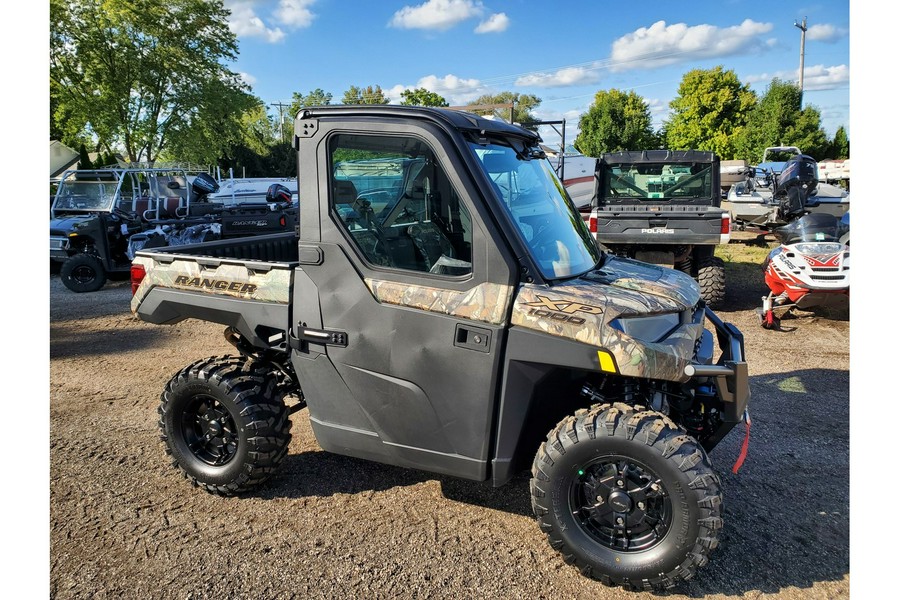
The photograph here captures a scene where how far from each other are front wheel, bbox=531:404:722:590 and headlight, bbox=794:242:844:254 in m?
5.82

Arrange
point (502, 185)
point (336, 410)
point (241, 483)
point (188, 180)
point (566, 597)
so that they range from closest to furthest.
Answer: point (566, 597) < point (502, 185) < point (336, 410) < point (241, 483) < point (188, 180)

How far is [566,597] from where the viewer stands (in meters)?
2.81

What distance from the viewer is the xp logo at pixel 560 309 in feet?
9.02

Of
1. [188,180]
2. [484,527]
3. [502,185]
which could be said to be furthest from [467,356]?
[188,180]

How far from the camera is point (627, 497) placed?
9.18 ft

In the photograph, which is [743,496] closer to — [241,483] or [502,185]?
[502,185]

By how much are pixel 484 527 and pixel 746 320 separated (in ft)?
19.7

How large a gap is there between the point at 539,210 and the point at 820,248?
5.84 m

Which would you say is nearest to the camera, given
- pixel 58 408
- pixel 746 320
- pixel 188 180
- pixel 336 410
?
pixel 336 410

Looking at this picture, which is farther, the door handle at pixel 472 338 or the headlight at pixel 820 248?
the headlight at pixel 820 248

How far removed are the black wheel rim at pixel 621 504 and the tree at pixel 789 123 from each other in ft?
112

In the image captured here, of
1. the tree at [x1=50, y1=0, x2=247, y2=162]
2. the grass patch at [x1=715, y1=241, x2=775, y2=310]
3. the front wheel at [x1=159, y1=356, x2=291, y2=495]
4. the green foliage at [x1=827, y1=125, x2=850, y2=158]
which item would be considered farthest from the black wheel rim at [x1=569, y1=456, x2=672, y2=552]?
the green foliage at [x1=827, y1=125, x2=850, y2=158]

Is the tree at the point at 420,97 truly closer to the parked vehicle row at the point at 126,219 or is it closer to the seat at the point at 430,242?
the parked vehicle row at the point at 126,219

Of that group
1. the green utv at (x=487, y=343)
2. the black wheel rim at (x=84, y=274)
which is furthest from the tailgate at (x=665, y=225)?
the black wheel rim at (x=84, y=274)
